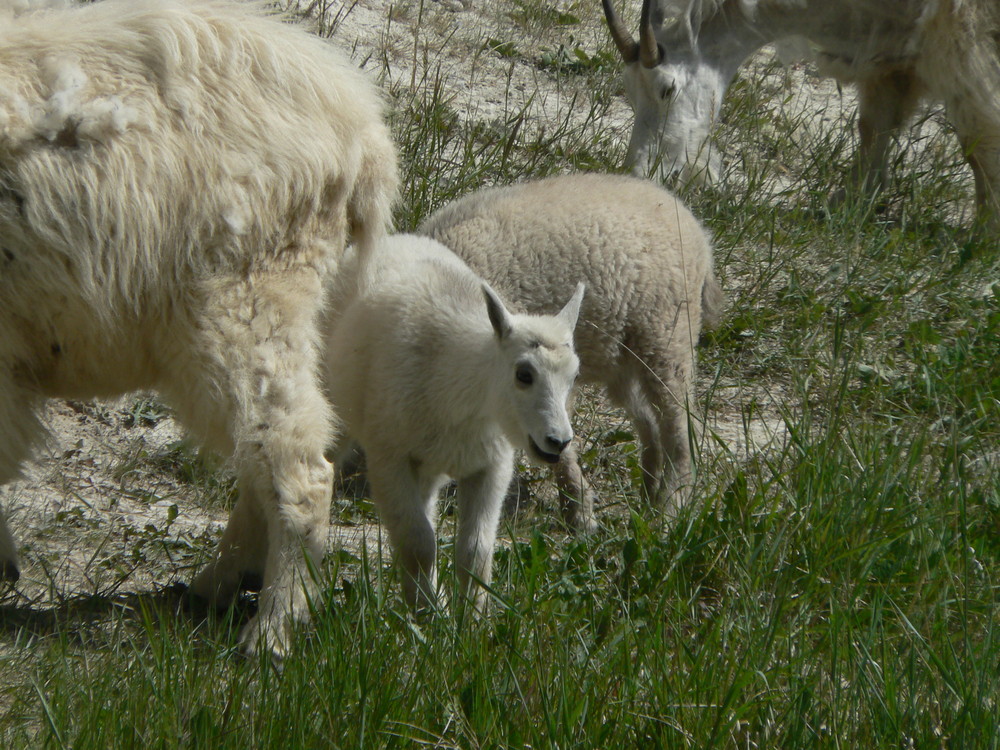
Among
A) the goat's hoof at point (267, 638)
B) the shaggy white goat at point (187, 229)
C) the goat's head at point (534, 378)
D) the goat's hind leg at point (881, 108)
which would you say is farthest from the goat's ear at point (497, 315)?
the goat's hind leg at point (881, 108)

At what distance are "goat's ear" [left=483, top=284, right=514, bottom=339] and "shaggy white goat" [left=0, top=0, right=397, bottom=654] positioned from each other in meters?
0.53

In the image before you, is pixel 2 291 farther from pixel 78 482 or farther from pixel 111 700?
pixel 78 482

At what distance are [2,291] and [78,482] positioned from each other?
1649mm

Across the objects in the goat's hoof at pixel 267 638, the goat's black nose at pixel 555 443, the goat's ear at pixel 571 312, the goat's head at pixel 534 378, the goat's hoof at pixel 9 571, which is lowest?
the goat's hoof at pixel 9 571

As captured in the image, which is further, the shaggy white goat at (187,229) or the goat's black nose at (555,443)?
the goat's black nose at (555,443)

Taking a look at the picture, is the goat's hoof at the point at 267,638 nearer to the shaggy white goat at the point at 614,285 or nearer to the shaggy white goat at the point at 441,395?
the shaggy white goat at the point at 441,395

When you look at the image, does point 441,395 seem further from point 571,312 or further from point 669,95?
point 669,95

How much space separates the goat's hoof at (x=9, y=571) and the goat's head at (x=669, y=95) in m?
3.94

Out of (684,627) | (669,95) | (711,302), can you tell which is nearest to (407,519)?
(684,627)

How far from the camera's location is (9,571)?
155 inches

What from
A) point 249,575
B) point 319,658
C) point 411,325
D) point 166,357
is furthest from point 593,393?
point 319,658

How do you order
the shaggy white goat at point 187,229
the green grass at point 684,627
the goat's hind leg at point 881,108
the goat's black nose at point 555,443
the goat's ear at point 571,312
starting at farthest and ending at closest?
the goat's hind leg at point 881,108
the goat's ear at point 571,312
the goat's black nose at point 555,443
the shaggy white goat at point 187,229
the green grass at point 684,627

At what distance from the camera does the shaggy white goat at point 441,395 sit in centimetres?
397

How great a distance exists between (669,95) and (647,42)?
1.10 feet
